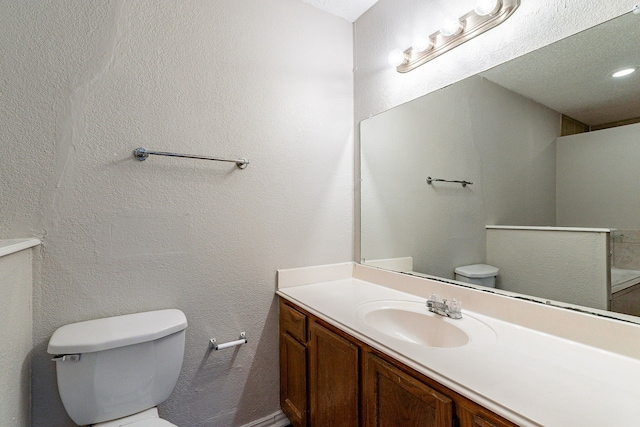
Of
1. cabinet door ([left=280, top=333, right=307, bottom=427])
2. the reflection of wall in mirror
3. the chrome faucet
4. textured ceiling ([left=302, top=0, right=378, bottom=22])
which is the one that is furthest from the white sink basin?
textured ceiling ([left=302, top=0, right=378, bottom=22])

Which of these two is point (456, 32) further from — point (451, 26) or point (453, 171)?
point (453, 171)

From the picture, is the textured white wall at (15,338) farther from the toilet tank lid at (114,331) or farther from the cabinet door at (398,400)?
the cabinet door at (398,400)

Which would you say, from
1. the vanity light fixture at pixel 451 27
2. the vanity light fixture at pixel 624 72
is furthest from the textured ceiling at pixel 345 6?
the vanity light fixture at pixel 624 72

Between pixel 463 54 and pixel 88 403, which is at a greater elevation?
pixel 463 54

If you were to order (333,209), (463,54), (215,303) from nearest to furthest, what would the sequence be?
(463,54), (215,303), (333,209)

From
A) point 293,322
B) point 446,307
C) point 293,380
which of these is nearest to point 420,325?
point 446,307

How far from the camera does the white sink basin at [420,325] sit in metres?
1.04

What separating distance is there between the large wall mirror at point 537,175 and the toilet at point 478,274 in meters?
0.02

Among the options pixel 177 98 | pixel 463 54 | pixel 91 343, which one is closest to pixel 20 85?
pixel 177 98

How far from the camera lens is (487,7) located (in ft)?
3.63

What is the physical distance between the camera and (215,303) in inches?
57.1

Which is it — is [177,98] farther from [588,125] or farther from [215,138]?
[588,125]

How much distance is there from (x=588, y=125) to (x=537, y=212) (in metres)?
0.32

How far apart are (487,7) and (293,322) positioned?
157cm
